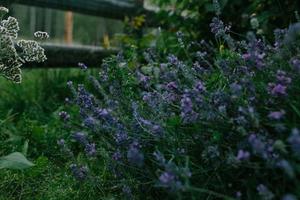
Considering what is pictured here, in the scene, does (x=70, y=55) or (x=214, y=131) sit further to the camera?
(x=70, y=55)

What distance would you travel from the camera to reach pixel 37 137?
301 cm

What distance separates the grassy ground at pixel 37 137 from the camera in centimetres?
233

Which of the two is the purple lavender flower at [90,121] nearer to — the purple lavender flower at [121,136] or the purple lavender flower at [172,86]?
the purple lavender flower at [121,136]

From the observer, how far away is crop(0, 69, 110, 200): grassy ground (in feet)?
7.66

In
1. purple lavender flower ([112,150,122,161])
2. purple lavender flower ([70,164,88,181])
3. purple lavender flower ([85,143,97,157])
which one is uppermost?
purple lavender flower ([85,143,97,157])

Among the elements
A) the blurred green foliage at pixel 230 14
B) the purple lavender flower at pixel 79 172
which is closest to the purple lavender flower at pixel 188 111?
the purple lavender flower at pixel 79 172

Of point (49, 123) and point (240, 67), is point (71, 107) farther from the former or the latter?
point (240, 67)

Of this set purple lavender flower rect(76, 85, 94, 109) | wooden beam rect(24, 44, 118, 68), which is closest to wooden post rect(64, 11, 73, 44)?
wooden beam rect(24, 44, 118, 68)

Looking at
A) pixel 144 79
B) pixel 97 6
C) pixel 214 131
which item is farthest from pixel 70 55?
pixel 214 131

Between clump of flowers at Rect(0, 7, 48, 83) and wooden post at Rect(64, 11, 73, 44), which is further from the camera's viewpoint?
wooden post at Rect(64, 11, 73, 44)

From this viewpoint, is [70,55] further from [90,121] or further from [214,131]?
[214,131]

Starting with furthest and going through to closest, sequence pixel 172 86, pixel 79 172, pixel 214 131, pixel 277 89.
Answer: pixel 172 86, pixel 79 172, pixel 214 131, pixel 277 89

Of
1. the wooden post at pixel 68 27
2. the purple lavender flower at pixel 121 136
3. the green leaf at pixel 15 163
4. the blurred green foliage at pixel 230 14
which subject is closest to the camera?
the purple lavender flower at pixel 121 136

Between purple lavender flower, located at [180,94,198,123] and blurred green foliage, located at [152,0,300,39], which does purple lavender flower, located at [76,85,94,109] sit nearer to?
purple lavender flower, located at [180,94,198,123]
